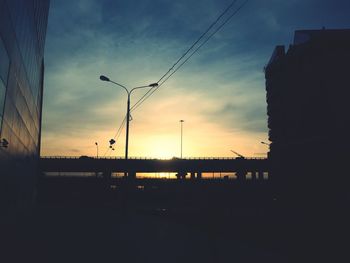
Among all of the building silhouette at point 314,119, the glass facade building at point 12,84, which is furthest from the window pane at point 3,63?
the building silhouette at point 314,119

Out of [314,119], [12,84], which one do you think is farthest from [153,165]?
[12,84]

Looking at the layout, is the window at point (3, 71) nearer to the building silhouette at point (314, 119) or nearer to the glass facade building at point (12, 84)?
the glass facade building at point (12, 84)

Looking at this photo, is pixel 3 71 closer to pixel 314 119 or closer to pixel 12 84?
pixel 12 84

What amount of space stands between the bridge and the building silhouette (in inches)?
462

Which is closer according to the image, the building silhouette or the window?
the window

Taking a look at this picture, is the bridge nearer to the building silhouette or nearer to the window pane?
the building silhouette

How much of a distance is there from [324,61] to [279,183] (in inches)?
1027

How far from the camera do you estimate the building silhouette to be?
5847 centimetres

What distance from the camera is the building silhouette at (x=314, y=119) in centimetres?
5847

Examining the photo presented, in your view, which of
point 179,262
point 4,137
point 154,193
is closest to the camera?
point 179,262

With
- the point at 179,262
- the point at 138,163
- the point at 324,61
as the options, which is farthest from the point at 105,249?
the point at 138,163

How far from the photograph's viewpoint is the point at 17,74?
2264 centimetres

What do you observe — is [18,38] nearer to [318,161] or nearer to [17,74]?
[17,74]

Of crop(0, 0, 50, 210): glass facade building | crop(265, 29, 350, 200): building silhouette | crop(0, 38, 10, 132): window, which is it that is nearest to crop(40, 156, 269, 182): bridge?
crop(265, 29, 350, 200): building silhouette
